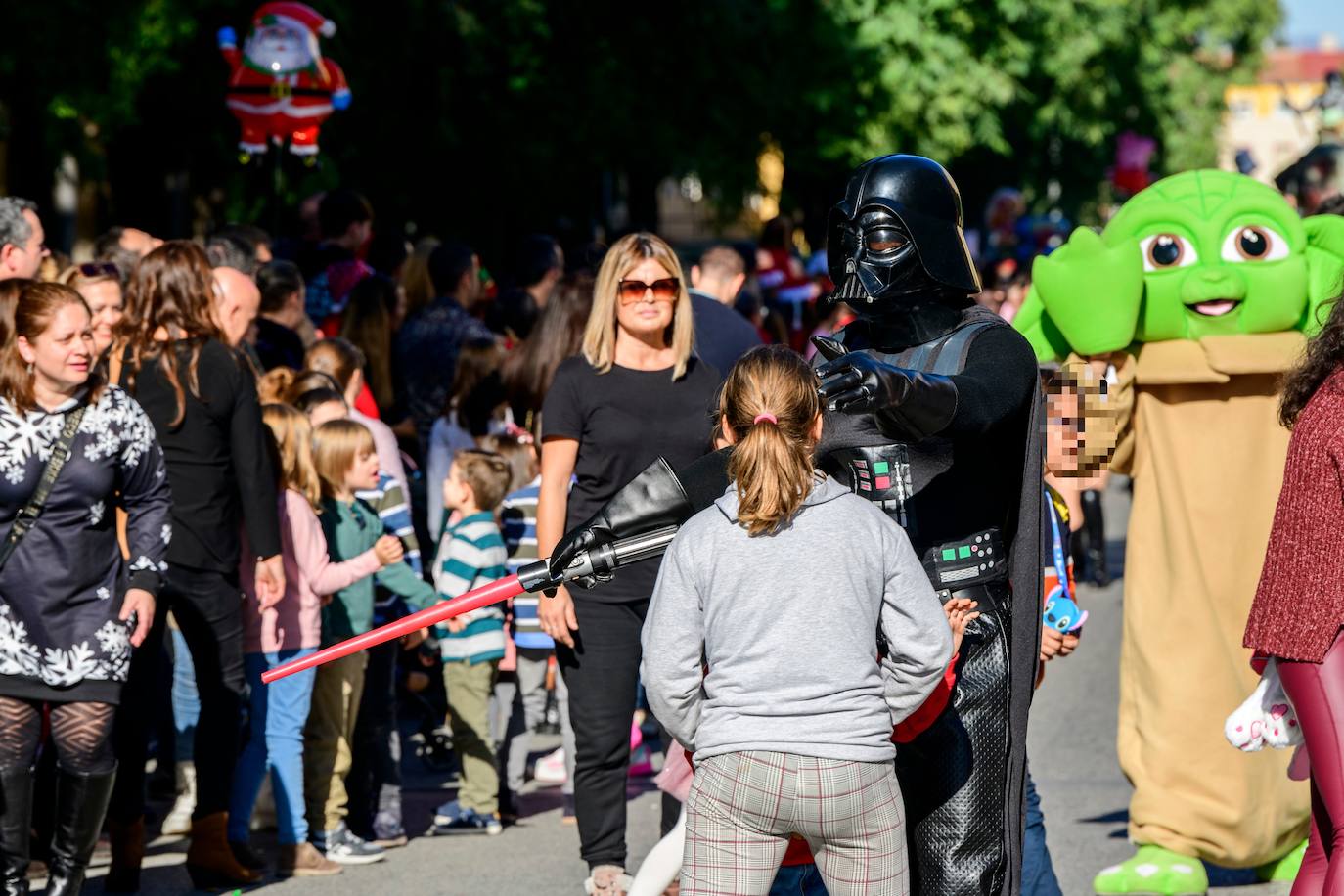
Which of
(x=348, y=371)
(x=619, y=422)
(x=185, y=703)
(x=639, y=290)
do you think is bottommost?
(x=185, y=703)

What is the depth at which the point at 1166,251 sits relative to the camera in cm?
653

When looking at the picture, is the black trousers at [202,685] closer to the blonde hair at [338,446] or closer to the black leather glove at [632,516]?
the blonde hair at [338,446]

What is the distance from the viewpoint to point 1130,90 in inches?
1108

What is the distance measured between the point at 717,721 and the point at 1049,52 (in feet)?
71.5

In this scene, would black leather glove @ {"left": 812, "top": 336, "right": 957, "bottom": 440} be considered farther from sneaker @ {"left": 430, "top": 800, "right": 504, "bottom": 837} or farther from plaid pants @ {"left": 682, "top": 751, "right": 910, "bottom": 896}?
sneaker @ {"left": 430, "top": 800, "right": 504, "bottom": 837}

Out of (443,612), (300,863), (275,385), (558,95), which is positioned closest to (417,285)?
(275,385)

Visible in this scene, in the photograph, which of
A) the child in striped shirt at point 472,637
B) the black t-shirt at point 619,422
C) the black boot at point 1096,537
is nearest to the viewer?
the black t-shirt at point 619,422

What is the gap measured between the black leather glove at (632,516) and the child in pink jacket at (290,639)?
2.22 metres

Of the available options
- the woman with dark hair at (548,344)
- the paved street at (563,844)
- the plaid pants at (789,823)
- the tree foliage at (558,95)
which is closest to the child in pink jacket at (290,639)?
the paved street at (563,844)

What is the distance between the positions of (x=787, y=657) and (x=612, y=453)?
2.08 m

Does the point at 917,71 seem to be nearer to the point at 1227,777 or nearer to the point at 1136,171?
the point at 1136,171

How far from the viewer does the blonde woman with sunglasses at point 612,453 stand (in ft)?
19.6

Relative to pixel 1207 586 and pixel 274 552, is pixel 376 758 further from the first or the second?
pixel 1207 586

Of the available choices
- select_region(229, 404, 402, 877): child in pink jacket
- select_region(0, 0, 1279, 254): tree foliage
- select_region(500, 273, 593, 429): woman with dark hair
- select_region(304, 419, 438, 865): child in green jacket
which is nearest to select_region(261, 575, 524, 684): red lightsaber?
select_region(229, 404, 402, 877): child in pink jacket
